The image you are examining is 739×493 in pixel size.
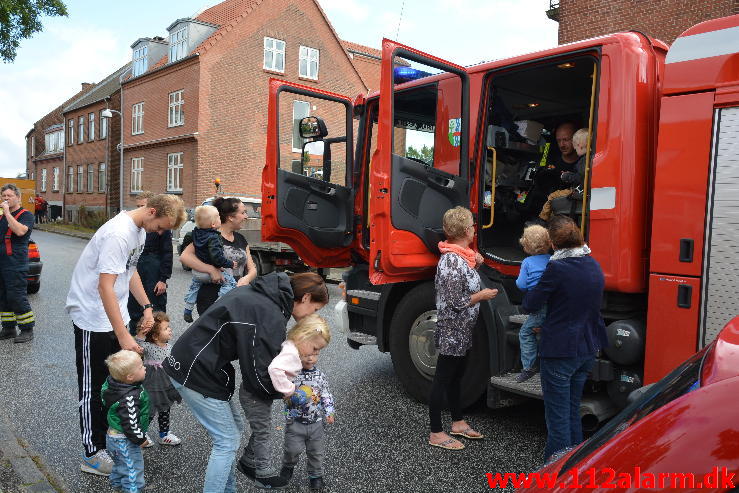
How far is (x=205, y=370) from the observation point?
3.04m

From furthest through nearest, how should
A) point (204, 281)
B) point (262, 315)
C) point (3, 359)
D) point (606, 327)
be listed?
point (3, 359)
point (204, 281)
point (606, 327)
point (262, 315)

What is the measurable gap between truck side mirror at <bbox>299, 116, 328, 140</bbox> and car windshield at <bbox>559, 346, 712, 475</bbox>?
4.77 m

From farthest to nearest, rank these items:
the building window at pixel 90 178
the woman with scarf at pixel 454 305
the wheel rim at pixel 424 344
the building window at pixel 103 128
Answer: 1. the building window at pixel 90 178
2. the building window at pixel 103 128
3. the wheel rim at pixel 424 344
4. the woman with scarf at pixel 454 305

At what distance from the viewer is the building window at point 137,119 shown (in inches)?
1297

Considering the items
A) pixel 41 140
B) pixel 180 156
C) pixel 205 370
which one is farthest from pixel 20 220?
Result: pixel 41 140

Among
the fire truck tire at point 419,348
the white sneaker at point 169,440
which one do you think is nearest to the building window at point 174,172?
the fire truck tire at point 419,348

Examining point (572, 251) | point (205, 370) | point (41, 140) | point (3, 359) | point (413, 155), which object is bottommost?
point (3, 359)

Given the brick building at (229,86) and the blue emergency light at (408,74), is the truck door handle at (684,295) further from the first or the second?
the brick building at (229,86)

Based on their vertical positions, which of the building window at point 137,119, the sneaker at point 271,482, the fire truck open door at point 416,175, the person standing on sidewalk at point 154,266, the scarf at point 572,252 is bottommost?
the sneaker at point 271,482

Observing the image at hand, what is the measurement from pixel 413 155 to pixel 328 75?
26906 mm

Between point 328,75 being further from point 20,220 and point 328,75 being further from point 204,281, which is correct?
point 204,281

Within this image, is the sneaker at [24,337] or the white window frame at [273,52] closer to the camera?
the sneaker at [24,337]

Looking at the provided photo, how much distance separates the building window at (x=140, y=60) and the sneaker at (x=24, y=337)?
2931cm

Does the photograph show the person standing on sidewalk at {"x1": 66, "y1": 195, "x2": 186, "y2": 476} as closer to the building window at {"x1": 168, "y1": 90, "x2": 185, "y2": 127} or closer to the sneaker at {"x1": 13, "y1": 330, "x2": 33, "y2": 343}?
the sneaker at {"x1": 13, "y1": 330, "x2": 33, "y2": 343}
